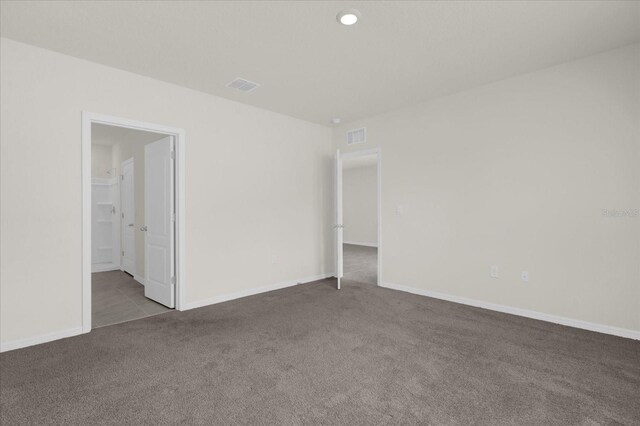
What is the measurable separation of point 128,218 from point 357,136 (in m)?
4.60

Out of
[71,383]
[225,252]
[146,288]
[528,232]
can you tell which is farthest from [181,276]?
[528,232]

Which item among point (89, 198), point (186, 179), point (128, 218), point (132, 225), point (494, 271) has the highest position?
point (186, 179)

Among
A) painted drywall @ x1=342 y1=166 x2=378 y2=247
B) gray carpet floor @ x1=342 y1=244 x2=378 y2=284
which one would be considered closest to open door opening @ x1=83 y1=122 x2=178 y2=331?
gray carpet floor @ x1=342 y1=244 x2=378 y2=284

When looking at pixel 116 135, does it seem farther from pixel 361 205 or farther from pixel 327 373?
pixel 361 205

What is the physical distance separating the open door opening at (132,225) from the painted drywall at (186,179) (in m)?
0.30

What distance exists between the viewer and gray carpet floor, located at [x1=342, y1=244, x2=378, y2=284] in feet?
18.6

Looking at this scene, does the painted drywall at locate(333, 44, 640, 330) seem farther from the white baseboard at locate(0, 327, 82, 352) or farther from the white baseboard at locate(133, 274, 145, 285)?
the white baseboard at locate(133, 274, 145, 285)

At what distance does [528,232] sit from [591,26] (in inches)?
80.2

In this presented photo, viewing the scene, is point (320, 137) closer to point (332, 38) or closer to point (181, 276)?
point (332, 38)

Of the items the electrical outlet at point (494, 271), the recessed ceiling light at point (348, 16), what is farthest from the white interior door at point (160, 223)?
the electrical outlet at point (494, 271)

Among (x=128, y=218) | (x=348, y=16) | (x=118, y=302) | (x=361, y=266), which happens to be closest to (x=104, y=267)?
(x=128, y=218)

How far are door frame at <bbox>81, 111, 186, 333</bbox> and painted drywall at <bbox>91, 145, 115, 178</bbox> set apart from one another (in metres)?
4.09

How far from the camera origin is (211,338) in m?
3.03

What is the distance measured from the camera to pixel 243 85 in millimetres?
3840
